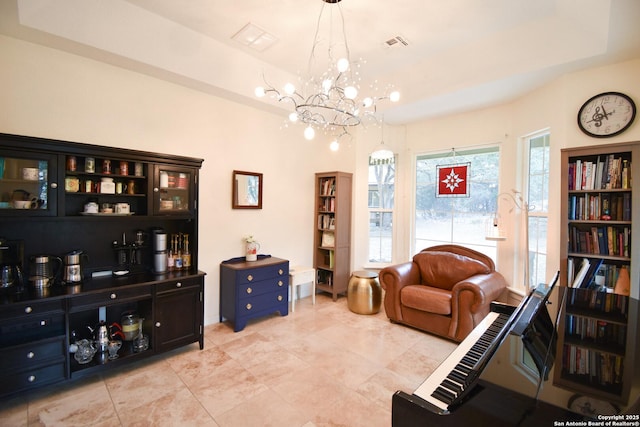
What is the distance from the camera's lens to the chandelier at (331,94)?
2.37 m

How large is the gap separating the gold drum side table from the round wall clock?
2.88m

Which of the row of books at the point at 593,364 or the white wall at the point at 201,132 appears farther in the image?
the white wall at the point at 201,132

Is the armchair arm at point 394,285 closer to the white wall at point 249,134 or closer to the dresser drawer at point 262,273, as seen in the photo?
the white wall at point 249,134

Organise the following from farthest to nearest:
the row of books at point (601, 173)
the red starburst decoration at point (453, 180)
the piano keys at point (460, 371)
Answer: the red starburst decoration at point (453, 180)
the row of books at point (601, 173)
the piano keys at point (460, 371)

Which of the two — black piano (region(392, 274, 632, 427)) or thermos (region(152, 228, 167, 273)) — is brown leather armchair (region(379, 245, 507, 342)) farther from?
thermos (region(152, 228, 167, 273))

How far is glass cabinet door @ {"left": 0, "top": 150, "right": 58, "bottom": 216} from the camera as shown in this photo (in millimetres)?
2205

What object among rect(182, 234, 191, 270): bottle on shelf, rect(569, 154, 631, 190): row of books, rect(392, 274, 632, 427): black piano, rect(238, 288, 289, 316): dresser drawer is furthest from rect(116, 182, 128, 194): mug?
rect(569, 154, 631, 190): row of books

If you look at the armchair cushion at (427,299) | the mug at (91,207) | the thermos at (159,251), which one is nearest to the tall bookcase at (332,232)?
the armchair cushion at (427,299)

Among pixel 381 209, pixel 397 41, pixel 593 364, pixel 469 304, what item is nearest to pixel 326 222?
pixel 381 209

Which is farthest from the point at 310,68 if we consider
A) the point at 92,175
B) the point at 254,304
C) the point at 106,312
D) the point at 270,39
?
the point at 106,312

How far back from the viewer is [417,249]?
4.93 meters

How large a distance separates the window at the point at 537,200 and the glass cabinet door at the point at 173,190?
403cm

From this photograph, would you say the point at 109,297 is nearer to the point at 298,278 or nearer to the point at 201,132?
the point at 201,132

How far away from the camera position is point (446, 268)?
3.85 metres
